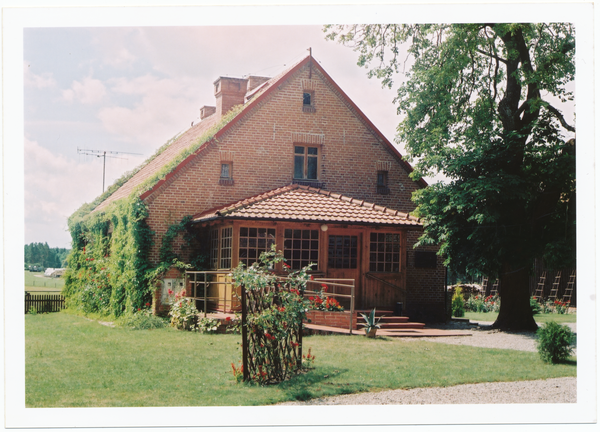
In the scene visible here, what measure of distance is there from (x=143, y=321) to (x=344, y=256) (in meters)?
5.40

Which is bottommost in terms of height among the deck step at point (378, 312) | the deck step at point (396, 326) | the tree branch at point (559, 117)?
the deck step at point (396, 326)

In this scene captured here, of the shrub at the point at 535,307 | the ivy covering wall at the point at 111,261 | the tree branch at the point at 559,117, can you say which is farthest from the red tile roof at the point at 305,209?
the shrub at the point at 535,307

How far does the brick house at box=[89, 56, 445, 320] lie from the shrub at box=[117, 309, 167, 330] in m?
0.52

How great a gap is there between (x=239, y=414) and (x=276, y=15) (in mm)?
5866

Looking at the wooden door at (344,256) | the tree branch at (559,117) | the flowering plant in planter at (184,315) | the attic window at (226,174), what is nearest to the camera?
the flowering plant in planter at (184,315)

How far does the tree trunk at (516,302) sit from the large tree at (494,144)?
26 millimetres

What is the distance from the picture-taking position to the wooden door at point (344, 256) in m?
16.4

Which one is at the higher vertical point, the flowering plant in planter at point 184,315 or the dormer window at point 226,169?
the dormer window at point 226,169

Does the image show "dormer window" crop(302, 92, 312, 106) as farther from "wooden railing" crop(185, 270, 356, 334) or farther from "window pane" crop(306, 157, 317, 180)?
"wooden railing" crop(185, 270, 356, 334)

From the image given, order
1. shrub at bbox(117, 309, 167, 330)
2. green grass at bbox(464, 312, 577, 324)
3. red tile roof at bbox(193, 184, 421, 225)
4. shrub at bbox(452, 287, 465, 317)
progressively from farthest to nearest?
shrub at bbox(452, 287, 465, 317), green grass at bbox(464, 312, 577, 324), red tile roof at bbox(193, 184, 421, 225), shrub at bbox(117, 309, 167, 330)

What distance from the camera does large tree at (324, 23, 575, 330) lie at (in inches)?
574

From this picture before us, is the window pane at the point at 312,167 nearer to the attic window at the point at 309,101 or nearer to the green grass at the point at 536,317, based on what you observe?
the attic window at the point at 309,101

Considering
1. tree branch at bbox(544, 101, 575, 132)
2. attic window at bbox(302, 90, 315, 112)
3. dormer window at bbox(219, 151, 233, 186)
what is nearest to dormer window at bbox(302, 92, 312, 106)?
attic window at bbox(302, 90, 315, 112)
